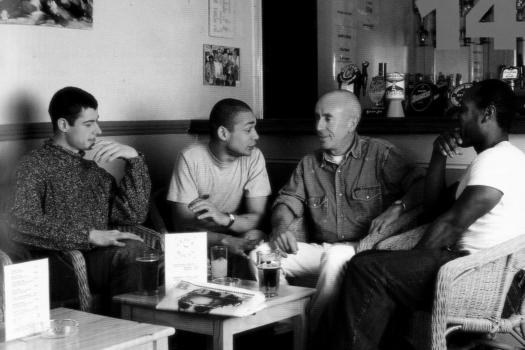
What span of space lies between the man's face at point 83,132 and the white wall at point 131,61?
38cm

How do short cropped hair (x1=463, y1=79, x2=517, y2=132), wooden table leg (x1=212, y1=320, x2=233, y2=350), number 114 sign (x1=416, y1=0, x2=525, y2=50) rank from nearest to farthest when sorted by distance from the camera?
1. wooden table leg (x1=212, y1=320, x2=233, y2=350)
2. short cropped hair (x1=463, y1=79, x2=517, y2=132)
3. number 114 sign (x1=416, y1=0, x2=525, y2=50)

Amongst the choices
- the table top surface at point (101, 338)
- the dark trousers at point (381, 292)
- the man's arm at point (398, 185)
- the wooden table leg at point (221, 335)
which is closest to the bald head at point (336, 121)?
the man's arm at point (398, 185)

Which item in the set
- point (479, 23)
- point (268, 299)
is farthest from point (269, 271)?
point (479, 23)

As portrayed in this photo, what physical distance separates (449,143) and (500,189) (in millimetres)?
438

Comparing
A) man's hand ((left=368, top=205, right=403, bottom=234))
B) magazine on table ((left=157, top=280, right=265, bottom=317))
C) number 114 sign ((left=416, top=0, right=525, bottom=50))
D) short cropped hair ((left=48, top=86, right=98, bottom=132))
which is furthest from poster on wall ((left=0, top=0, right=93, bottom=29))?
number 114 sign ((left=416, top=0, right=525, bottom=50))

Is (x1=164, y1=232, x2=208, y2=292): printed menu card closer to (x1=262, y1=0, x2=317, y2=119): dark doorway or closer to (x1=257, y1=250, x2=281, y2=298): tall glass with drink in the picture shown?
(x1=257, y1=250, x2=281, y2=298): tall glass with drink

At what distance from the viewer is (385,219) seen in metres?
3.22

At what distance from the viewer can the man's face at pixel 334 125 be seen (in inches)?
136

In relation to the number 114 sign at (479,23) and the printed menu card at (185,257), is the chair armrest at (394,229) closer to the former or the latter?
the printed menu card at (185,257)

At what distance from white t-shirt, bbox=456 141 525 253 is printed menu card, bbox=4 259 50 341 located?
1.48 metres

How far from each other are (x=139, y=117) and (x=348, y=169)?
125 cm

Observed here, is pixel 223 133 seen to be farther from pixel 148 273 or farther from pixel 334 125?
pixel 148 273

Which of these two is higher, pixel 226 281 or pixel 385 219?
pixel 385 219

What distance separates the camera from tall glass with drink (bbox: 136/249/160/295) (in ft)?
8.76
